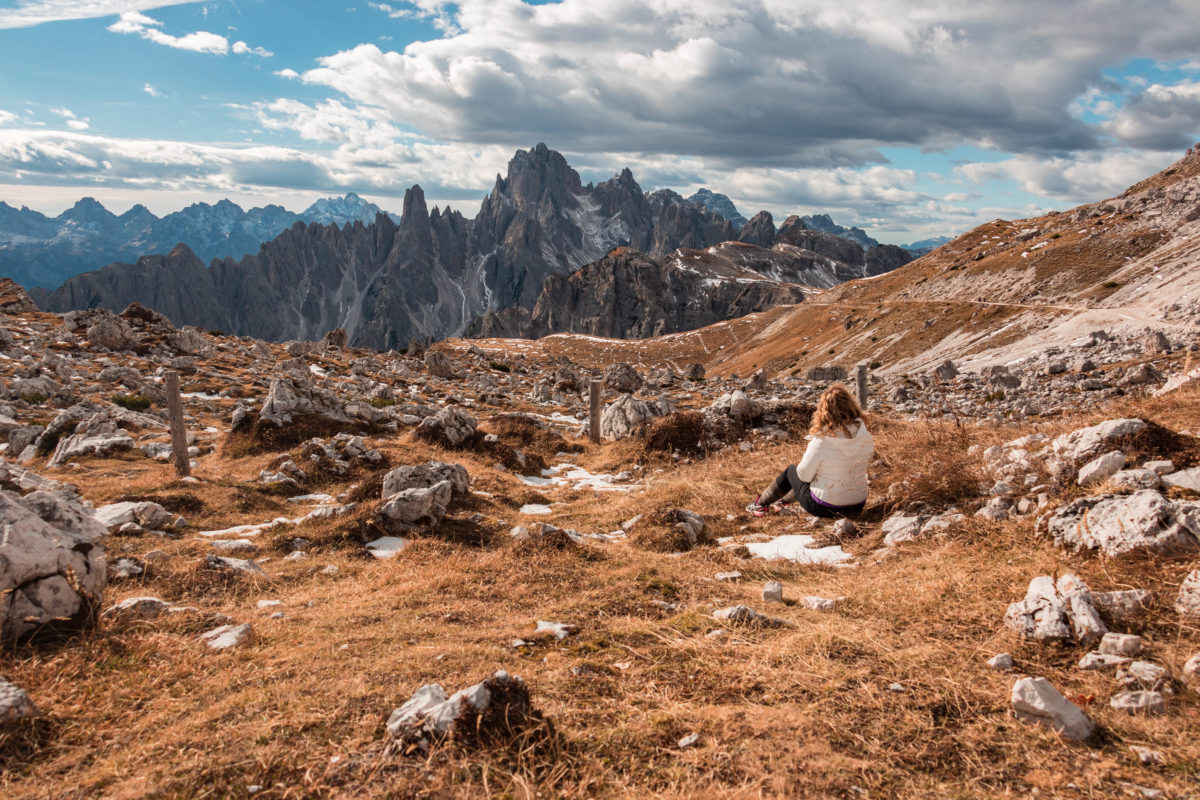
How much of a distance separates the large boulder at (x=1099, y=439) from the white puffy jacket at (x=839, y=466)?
→ 248 cm

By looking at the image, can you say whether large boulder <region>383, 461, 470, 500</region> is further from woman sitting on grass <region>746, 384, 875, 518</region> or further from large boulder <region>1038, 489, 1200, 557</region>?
large boulder <region>1038, 489, 1200, 557</region>

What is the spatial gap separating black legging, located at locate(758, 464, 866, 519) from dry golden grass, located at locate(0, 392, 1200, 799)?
76cm

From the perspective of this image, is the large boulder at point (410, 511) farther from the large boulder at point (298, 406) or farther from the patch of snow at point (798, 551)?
the large boulder at point (298, 406)

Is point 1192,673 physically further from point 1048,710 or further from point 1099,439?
point 1099,439

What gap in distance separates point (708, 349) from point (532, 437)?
107011 mm

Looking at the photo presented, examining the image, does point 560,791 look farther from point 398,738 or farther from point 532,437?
point 532,437

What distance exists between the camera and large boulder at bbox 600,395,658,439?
68.4 ft

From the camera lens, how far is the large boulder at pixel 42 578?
5.77 meters

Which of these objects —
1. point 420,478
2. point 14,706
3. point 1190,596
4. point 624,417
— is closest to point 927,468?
point 1190,596

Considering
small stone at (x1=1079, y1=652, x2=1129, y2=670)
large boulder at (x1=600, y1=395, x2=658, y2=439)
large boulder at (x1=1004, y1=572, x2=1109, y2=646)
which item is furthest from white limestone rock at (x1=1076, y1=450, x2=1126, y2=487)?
large boulder at (x1=600, y1=395, x2=658, y2=439)

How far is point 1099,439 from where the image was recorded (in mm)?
7836

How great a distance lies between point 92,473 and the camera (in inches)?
581

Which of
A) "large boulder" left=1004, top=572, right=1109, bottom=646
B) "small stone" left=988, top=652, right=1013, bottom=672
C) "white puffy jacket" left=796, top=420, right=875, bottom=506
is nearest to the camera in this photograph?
"small stone" left=988, top=652, right=1013, bottom=672

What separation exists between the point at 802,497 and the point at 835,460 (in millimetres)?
957
